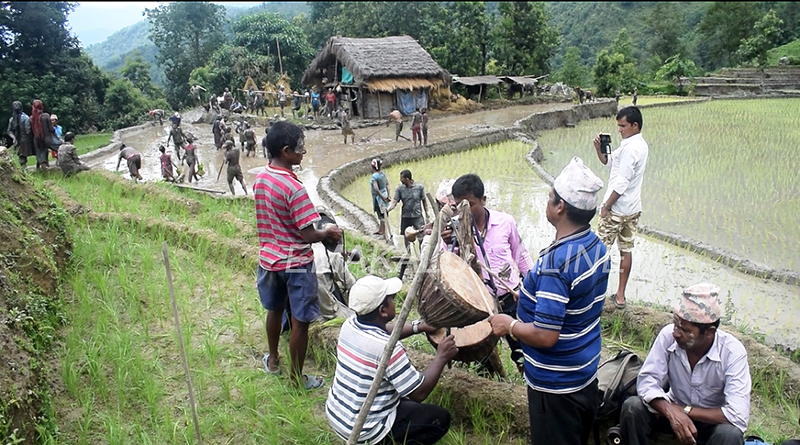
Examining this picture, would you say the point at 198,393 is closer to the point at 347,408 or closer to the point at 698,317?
the point at 347,408

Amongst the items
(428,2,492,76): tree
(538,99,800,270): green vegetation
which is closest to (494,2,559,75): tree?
(428,2,492,76): tree

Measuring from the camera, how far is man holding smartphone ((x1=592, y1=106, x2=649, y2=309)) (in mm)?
4223

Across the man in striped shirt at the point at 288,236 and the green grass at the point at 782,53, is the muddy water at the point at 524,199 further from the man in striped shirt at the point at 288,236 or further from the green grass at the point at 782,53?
the green grass at the point at 782,53

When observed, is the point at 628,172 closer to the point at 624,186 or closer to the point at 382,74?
the point at 624,186

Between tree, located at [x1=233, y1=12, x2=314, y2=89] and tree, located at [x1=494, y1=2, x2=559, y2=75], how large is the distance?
1036cm

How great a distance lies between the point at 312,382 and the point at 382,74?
19832 mm

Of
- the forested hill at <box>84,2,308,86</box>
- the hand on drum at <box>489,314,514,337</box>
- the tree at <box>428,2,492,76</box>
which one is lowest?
the hand on drum at <box>489,314,514,337</box>

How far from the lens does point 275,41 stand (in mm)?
28781

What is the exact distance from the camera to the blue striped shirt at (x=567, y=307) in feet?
6.75

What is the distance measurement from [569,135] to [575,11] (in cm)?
4470

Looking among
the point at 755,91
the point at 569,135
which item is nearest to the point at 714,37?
the point at 755,91

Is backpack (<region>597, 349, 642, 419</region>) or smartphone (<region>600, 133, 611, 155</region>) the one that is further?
smartphone (<region>600, 133, 611, 155</region>)

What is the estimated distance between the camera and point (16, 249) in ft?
12.9

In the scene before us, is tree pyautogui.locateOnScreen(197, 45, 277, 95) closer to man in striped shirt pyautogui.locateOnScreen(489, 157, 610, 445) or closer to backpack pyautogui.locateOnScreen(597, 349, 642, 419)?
backpack pyautogui.locateOnScreen(597, 349, 642, 419)
